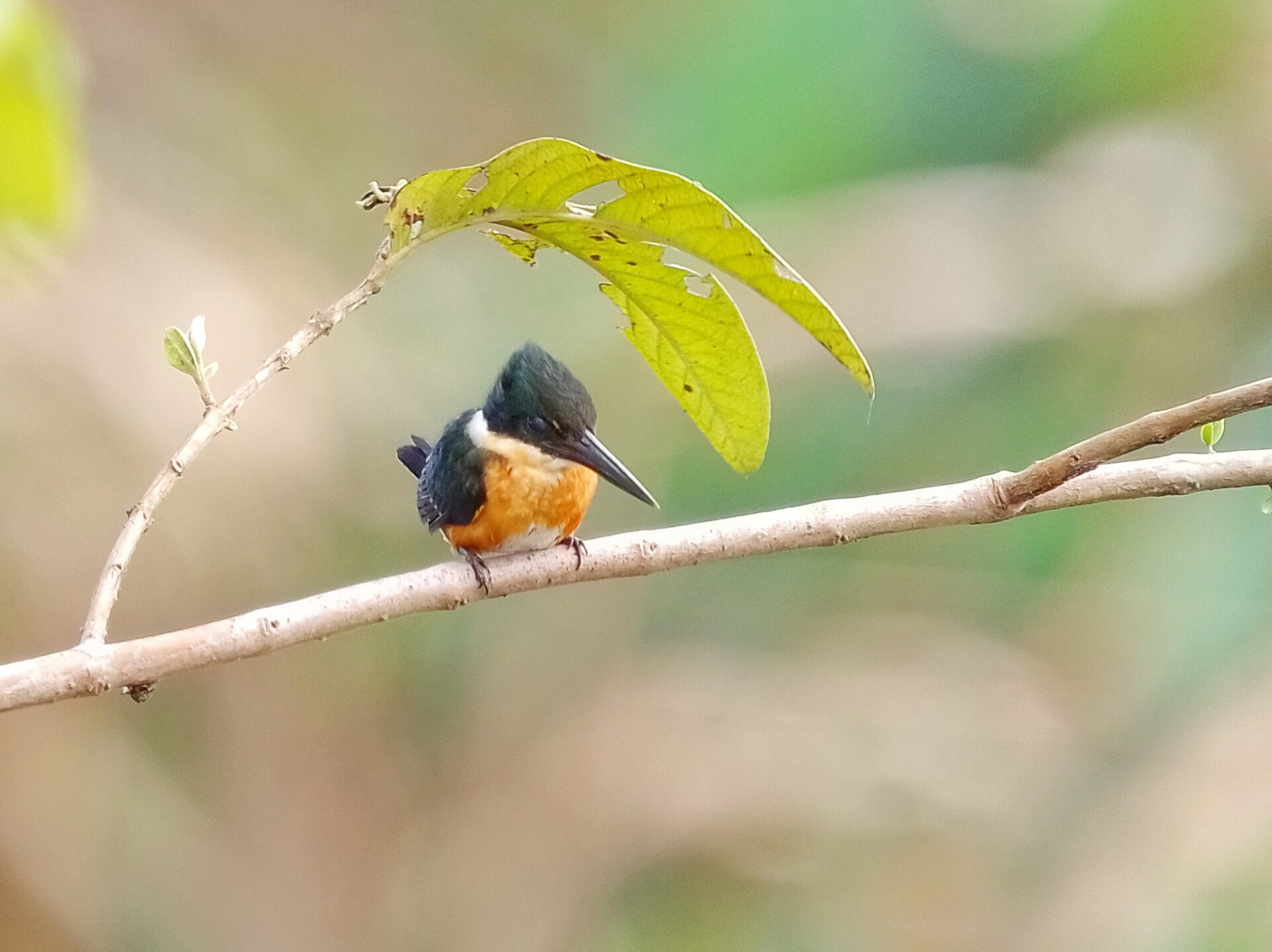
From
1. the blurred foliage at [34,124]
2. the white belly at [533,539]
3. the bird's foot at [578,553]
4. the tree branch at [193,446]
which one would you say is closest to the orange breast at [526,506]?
the white belly at [533,539]

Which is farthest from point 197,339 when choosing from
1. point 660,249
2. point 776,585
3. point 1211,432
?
point 776,585

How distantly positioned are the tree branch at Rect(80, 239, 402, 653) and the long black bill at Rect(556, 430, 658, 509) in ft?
2.02

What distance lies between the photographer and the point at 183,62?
3.36m

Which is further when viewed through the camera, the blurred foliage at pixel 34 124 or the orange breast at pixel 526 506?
the orange breast at pixel 526 506

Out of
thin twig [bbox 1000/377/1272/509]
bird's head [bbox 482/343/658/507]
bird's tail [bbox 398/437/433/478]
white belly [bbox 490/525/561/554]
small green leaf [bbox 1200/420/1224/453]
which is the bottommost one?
thin twig [bbox 1000/377/1272/509]

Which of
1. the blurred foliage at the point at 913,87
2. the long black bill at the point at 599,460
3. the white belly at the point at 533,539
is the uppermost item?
the blurred foliage at the point at 913,87

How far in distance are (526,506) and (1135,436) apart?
→ 0.88 m

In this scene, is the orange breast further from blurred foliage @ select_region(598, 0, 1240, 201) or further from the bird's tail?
blurred foliage @ select_region(598, 0, 1240, 201)

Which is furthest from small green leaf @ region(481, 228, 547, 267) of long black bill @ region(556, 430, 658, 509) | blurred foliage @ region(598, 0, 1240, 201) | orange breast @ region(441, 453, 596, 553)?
blurred foliage @ region(598, 0, 1240, 201)

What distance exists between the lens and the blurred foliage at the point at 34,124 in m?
0.24

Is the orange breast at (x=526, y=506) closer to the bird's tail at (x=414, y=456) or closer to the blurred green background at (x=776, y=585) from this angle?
the bird's tail at (x=414, y=456)

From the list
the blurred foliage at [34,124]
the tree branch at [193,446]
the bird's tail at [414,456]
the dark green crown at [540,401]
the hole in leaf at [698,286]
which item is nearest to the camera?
the blurred foliage at [34,124]

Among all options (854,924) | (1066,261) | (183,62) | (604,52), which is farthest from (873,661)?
(183,62)

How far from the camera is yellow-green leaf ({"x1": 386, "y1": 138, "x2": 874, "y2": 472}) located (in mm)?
1050
